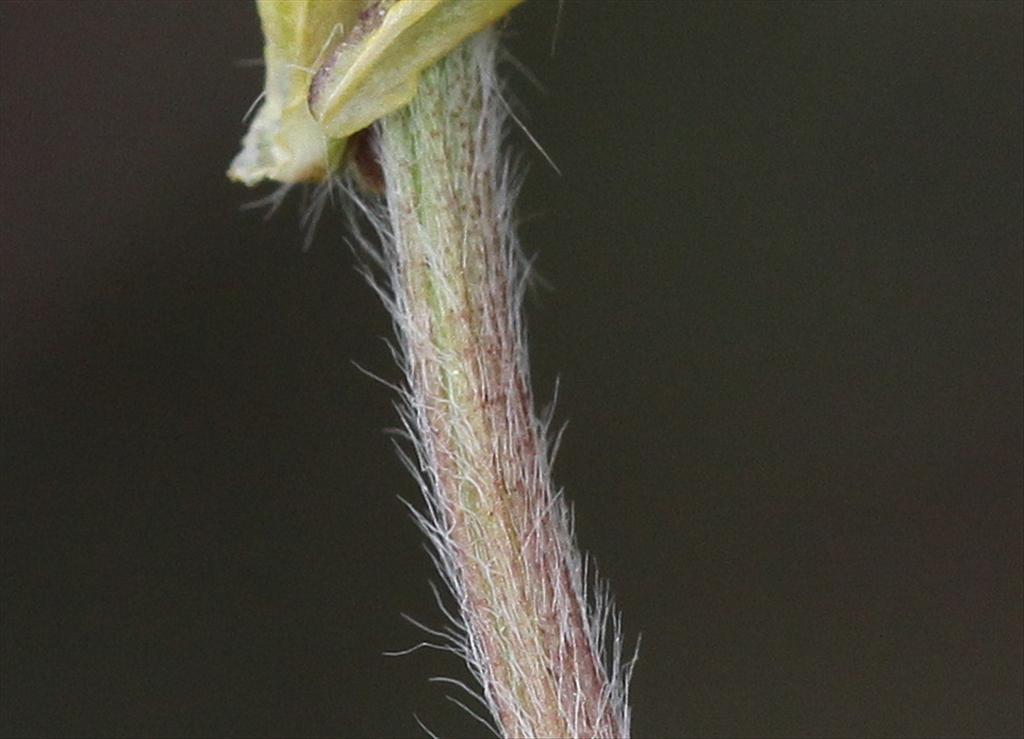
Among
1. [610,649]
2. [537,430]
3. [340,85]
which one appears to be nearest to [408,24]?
[340,85]

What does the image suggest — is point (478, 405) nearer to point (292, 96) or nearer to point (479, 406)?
point (479, 406)

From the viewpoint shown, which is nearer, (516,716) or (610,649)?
(516,716)

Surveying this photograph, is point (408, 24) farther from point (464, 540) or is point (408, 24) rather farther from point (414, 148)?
point (464, 540)

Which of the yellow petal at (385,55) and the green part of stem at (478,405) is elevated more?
the yellow petal at (385,55)

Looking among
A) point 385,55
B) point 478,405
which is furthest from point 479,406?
point 385,55

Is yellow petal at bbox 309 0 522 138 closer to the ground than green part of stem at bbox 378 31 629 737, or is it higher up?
higher up

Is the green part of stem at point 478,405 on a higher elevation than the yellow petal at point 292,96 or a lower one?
lower

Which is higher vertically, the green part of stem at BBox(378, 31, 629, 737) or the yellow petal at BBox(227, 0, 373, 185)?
the yellow petal at BBox(227, 0, 373, 185)

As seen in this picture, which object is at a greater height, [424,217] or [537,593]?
[424,217]
